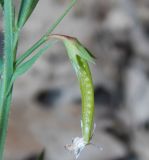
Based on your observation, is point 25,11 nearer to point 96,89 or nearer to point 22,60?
point 22,60

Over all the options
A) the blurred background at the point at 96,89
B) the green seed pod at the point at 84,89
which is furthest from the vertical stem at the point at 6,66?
the blurred background at the point at 96,89

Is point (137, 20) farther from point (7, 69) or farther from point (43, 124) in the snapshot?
point (7, 69)

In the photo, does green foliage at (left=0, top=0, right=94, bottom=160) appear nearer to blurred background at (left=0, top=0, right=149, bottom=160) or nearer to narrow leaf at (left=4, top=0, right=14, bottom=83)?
narrow leaf at (left=4, top=0, right=14, bottom=83)

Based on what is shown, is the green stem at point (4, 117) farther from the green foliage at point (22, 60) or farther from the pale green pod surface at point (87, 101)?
the pale green pod surface at point (87, 101)

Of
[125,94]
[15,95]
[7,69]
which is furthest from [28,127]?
[7,69]

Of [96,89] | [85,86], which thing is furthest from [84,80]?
[96,89]

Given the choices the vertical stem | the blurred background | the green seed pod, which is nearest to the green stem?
the vertical stem
